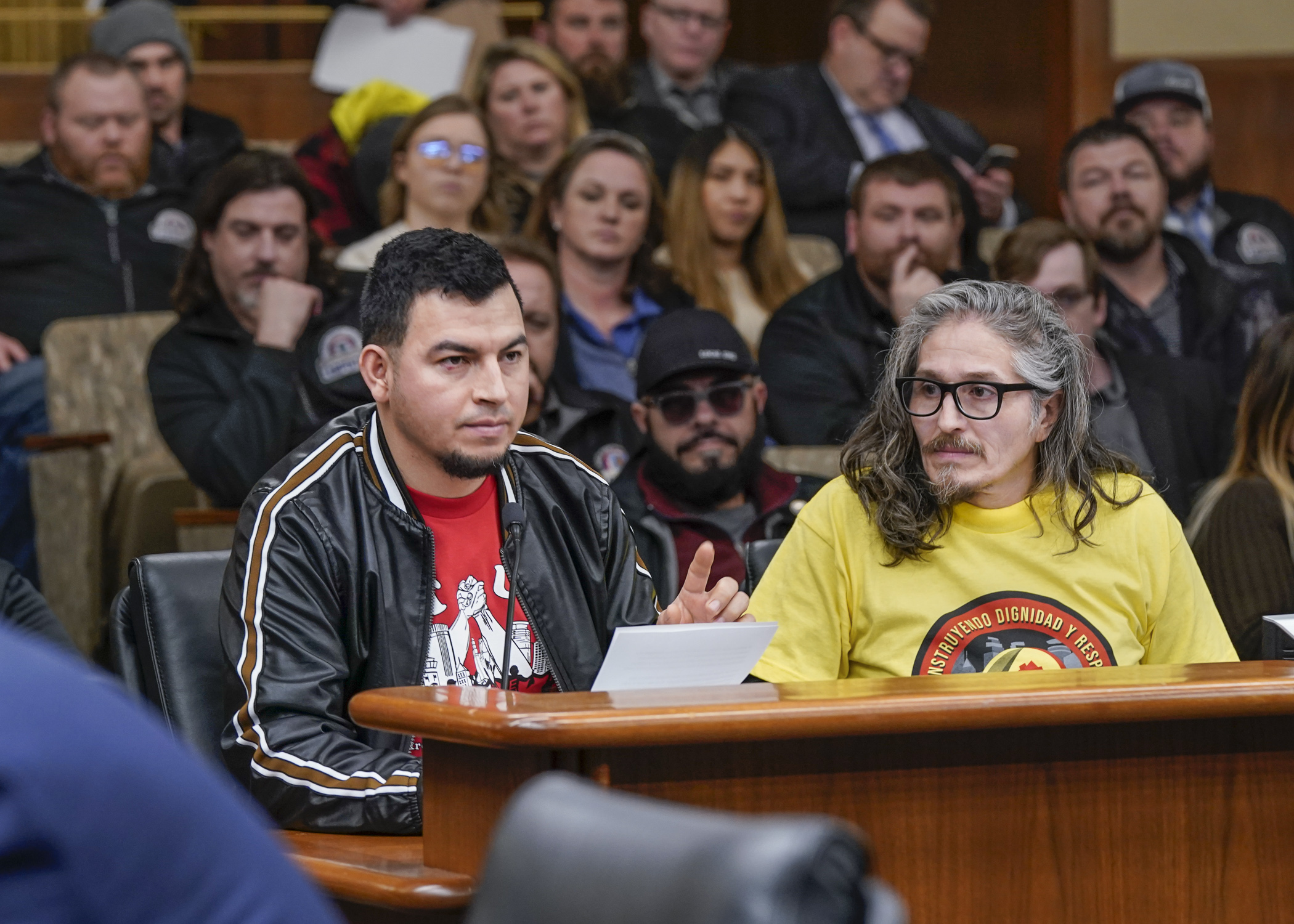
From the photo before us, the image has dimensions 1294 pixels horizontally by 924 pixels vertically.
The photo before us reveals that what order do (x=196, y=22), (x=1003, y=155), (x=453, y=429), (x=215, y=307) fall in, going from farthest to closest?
(x=196, y=22), (x=1003, y=155), (x=215, y=307), (x=453, y=429)

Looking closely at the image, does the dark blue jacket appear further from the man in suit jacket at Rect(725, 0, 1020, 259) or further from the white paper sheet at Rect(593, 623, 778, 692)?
the man in suit jacket at Rect(725, 0, 1020, 259)

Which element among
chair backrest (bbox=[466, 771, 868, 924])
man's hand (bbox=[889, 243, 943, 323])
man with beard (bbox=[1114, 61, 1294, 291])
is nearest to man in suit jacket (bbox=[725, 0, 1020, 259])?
man with beard (bbox=[1114, 61, 1294, 291])

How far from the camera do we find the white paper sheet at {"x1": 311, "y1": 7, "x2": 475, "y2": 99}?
16.6ft

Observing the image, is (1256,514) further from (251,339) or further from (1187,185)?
(251,339)

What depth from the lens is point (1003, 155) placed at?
17.2 ft

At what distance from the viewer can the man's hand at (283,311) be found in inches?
154

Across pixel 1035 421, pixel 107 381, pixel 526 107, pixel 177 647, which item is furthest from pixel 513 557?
pixel 526 107

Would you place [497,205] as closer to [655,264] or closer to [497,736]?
[655,264]

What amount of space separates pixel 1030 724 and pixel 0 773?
0.92 metres

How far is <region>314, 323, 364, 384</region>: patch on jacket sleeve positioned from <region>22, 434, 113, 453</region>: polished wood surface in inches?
23.8

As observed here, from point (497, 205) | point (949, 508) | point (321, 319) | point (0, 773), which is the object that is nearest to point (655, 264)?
point (497, 205)

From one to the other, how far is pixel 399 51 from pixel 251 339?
1.48 meters

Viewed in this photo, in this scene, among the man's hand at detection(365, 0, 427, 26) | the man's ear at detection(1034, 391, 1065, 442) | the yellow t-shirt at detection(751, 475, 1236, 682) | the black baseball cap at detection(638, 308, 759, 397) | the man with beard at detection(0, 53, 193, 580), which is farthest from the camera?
the man's hand at detection(365, 0, 427, 26)

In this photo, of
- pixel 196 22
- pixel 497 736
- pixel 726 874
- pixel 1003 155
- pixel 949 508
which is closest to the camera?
pixel 726 874
